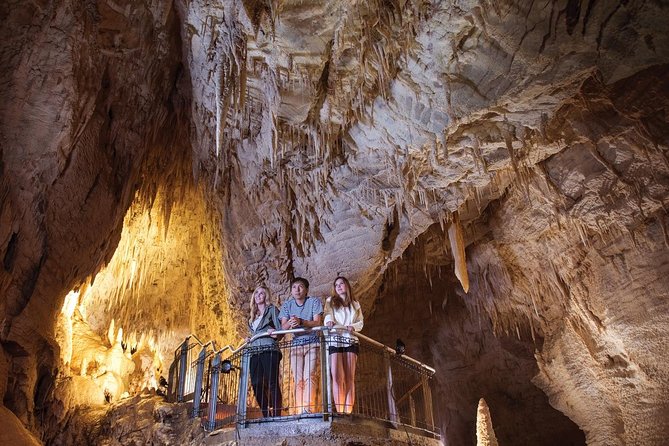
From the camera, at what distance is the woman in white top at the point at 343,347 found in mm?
5543

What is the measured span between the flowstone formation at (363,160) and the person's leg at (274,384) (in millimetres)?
3080

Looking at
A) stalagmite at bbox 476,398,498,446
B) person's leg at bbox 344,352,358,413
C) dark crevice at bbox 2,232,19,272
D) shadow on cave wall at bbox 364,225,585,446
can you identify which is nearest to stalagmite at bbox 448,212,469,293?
stalagmite at bbox 476,398,498,446

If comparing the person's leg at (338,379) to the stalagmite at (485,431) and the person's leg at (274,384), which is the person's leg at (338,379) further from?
the stalagmite at (485,431)

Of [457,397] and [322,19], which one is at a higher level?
[322,19]

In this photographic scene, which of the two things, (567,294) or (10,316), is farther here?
(567,294)

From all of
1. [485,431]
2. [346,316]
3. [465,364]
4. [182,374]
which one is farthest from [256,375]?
[465,364]

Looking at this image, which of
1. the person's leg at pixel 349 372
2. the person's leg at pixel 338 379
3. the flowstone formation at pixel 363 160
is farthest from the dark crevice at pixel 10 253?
the person's leg at pixel 349 372

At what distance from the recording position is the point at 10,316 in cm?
734

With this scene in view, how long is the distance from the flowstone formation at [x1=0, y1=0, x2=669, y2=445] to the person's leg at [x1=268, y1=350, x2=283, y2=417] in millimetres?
3080

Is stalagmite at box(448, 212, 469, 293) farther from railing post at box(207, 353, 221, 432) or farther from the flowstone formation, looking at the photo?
railing post at box(207, 353, 221, 432)

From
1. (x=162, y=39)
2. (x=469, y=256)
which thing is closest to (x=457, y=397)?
(x=469, y=256)

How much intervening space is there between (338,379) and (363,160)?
13.5 feet

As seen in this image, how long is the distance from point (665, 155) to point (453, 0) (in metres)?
3.91

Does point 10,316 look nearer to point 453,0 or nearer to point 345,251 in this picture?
point 345,251
